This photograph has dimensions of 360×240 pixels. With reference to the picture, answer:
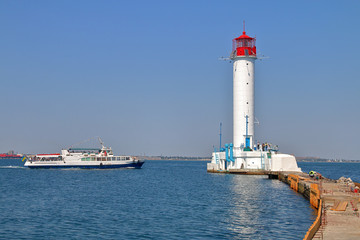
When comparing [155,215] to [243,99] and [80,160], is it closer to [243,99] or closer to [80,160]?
[243,99]

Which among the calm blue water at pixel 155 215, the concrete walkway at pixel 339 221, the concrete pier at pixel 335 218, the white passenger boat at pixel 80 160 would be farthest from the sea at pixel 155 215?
the white passenger boat at pixel 80 160

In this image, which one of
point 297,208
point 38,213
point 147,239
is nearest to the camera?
point 147,239

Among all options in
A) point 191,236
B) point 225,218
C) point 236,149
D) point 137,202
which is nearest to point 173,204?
point 137,202

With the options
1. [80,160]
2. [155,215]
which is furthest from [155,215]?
[80,160]

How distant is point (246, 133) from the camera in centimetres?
8175

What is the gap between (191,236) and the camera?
90.9 ft

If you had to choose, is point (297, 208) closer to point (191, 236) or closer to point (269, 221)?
point (269, 221)

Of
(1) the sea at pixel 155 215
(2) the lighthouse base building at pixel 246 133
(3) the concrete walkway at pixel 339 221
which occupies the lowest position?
(1) the sea at pixel 155 215

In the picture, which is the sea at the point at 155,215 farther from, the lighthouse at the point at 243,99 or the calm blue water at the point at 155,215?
the lighthouse at the point at 243,99

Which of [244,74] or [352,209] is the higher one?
[244,74]

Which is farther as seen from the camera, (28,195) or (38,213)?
(28,195)

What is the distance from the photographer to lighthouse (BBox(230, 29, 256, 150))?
8206 cm

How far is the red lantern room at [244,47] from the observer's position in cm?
8394

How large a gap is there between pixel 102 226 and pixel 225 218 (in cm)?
890
